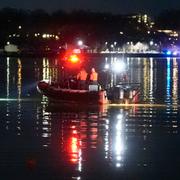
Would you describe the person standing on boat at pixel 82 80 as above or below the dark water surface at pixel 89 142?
above

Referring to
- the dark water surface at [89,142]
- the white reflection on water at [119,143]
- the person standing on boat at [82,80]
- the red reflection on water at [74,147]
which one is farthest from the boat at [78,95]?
the red reflection on water at [74,147]

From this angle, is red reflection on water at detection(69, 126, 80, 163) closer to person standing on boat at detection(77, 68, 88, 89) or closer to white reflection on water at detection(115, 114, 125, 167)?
white reflection on water at detection(115, 114, 125, 167)

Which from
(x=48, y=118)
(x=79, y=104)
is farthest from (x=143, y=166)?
(x=79, y=104)

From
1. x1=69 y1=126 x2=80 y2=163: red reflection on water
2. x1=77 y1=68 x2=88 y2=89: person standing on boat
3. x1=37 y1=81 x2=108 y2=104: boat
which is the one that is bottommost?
x1=69 y1=126 x2=80 y2=163: red reflection on water

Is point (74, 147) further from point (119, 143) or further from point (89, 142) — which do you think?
point (119, 143)

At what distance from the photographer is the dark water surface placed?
18438 mm

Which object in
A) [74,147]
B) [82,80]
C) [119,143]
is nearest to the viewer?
[74,147]

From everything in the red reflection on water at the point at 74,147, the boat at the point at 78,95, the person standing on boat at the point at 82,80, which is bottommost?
the red reflection on water at the point at 74,147

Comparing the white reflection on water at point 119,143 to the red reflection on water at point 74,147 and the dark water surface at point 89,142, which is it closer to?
the dark water surface at point 89,142

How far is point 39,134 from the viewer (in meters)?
25.6

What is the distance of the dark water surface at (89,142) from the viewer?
726 inches

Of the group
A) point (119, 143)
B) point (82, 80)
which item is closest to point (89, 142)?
point (119, 143)

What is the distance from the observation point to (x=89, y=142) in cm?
2328

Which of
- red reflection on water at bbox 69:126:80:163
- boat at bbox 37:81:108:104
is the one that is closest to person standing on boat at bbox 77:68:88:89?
boat at bbox 37:81:108:104
